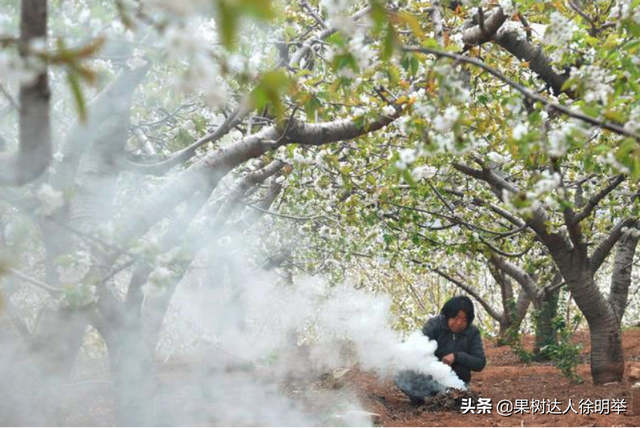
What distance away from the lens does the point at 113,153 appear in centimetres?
525

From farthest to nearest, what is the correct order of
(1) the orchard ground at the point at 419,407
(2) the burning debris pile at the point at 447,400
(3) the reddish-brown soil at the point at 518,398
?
(2) the burning debris pile at the point at 447,400, (1) the orchard ground at the point at 419,407, (3) the reddish-brown soil at the point at 518,398

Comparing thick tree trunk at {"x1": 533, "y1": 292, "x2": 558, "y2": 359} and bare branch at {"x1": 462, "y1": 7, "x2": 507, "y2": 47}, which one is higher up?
bare branch at {"x1": 462, "y1": 7, "x2": 507, "y2": 47}

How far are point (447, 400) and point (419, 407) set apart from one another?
35cm

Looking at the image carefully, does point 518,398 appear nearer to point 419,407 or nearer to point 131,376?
point 419,407

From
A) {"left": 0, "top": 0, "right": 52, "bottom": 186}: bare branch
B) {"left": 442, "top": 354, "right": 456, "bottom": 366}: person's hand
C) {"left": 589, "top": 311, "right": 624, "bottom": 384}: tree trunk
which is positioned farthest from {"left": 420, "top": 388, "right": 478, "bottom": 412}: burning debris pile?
{"left": 0, "top": 0, "right": 52, "bottom": 186}: bare branch

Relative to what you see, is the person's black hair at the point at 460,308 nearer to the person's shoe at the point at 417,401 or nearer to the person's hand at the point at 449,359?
the person's hand at the point at 449,359

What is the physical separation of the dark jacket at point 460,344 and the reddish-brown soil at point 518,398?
44 centimetres

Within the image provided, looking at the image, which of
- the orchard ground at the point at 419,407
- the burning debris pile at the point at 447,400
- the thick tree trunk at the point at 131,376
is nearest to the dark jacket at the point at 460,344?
the burning debris pile at the point at 447,400

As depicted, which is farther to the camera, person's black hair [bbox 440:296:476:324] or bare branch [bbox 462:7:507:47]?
person's black hair [bbox 440:296:476:324]

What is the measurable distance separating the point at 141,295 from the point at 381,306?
6.23m

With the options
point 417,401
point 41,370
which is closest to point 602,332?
point 417,401

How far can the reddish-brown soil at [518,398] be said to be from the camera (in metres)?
6.41

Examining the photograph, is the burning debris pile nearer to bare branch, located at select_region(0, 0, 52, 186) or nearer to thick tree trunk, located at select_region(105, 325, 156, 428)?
thick tree trunk, located at select_region(105, 325, 156, 428)

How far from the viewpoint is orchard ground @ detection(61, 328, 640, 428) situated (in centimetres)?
654
